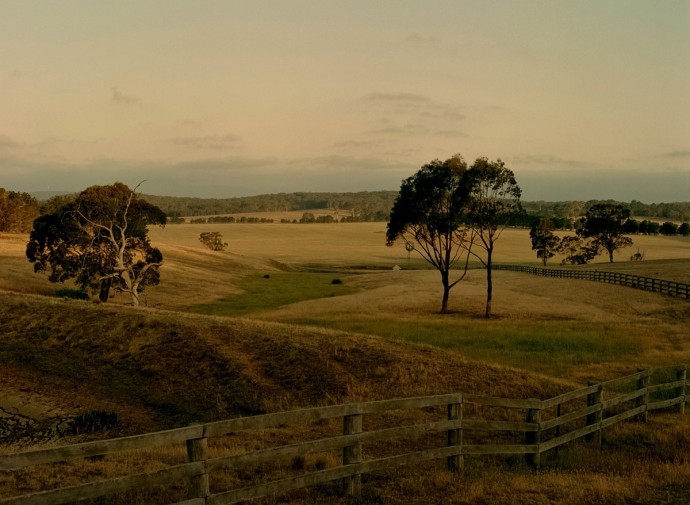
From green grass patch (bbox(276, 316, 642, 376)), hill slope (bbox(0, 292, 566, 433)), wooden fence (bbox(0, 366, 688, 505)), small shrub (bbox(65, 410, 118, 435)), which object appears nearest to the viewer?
wooden fence (bbox(0, 366, 688, 505))

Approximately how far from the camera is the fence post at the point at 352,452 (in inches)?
351

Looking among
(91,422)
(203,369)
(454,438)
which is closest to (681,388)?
(454,438)

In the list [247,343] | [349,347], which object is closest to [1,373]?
[247,343]

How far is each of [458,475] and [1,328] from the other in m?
24.0

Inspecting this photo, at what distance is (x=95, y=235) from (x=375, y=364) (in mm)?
35713

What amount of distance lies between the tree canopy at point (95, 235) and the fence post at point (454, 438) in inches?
1567

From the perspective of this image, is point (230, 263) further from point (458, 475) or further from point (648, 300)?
point (458, 475)

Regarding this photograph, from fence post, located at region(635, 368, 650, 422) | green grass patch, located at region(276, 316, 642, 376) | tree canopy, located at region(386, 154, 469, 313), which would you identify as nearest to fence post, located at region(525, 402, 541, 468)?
fence post, located at region(635, 368, 650, 422)

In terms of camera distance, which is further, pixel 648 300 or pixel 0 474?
pixel 648 300

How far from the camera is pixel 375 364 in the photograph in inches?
837

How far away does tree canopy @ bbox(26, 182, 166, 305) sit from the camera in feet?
157

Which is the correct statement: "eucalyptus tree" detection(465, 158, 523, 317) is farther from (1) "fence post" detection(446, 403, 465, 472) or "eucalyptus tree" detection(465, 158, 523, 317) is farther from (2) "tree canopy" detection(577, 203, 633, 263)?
(2) "tree canopy" detection(577, 203, 633, 263)

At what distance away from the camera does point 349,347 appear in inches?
902

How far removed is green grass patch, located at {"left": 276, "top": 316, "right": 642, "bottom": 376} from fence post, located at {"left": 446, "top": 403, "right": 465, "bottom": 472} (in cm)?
1699
